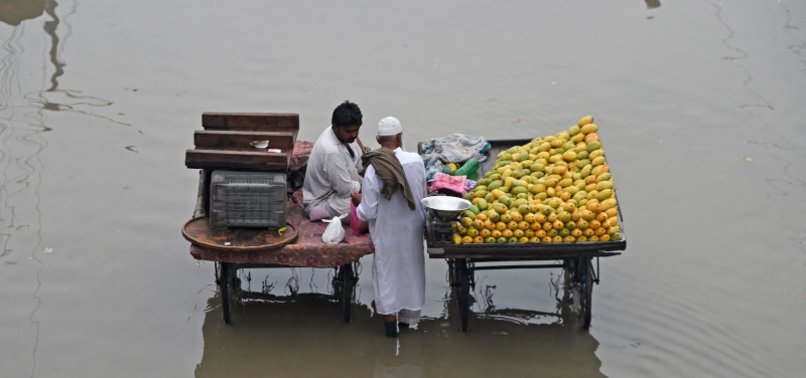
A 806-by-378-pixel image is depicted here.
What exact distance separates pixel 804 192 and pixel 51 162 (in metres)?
6.76

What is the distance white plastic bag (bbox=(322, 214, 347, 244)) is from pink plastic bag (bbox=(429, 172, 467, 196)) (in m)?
0.69

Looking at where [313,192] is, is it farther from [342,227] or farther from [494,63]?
[494,63]

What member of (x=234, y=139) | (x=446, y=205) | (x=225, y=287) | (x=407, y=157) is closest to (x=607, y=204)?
(x=446, y=205)

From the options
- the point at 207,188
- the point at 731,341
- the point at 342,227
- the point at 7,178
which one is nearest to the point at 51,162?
the point at 7,178

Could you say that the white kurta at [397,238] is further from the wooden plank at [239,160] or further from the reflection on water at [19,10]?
the reflection on water at [19,10]

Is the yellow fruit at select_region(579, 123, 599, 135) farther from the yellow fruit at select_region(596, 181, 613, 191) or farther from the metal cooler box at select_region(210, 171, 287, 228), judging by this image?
the metal cooler box at select_region(210, 171, 287, 228)

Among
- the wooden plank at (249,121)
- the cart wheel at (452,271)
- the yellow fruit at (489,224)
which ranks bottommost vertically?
the cart wheel at (452,271)

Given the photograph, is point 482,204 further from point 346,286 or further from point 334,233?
point 346,286

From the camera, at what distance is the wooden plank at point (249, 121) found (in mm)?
7024

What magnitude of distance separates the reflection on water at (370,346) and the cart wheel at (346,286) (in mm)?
105

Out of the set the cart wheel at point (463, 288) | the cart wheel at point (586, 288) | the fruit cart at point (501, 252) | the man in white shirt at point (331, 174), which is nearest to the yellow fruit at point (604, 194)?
the fruit cart at point (501, 252)

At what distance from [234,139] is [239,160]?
328 millimetres

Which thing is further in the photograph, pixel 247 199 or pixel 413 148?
pixel 413 148

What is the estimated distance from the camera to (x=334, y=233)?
6.52 metres
